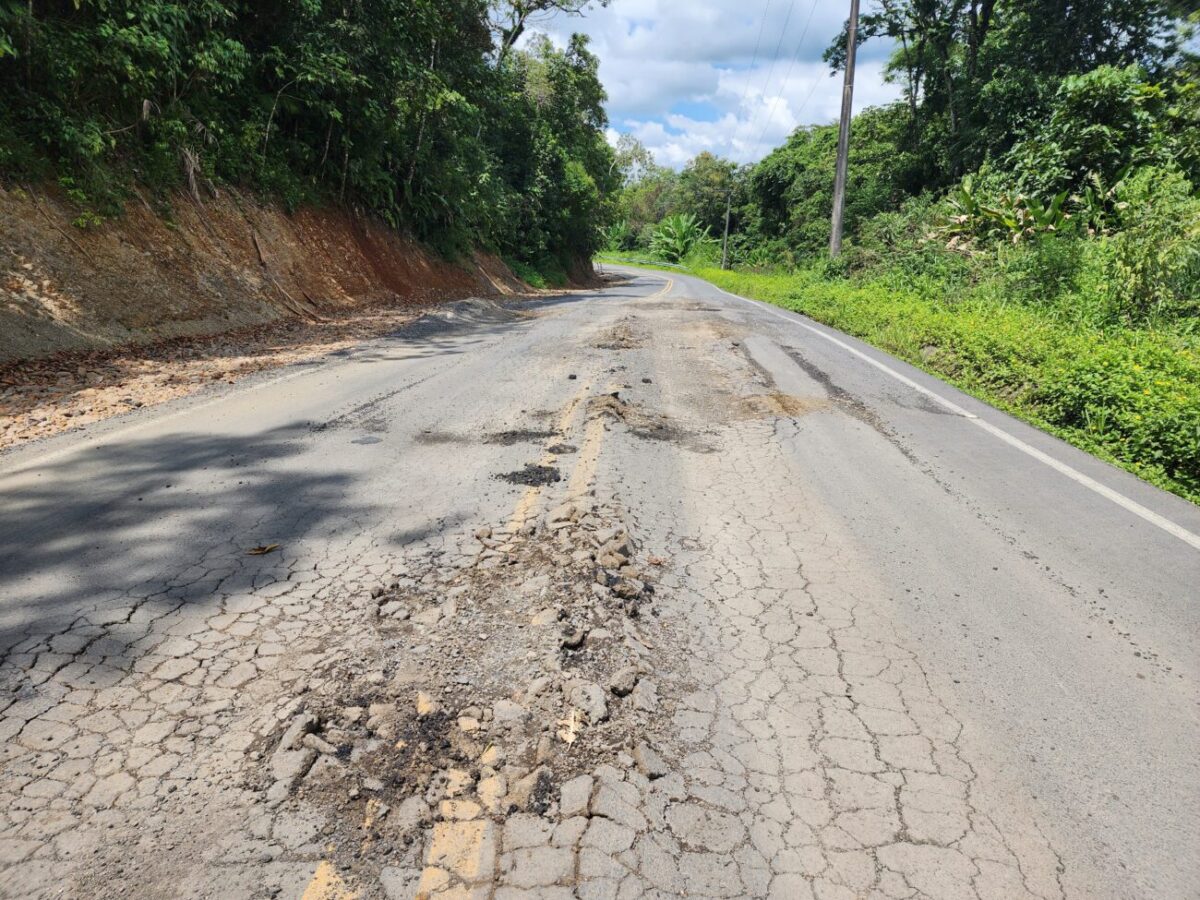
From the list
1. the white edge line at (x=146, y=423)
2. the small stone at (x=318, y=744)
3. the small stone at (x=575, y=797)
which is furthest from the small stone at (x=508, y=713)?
the white edge line at (x=146, y=423)

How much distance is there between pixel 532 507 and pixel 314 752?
2110mm

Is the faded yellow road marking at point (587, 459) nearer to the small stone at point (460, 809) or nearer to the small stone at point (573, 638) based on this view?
the small stone at point (573, 638)

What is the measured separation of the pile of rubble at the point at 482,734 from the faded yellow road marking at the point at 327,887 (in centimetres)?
3

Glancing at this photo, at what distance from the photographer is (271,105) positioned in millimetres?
13102

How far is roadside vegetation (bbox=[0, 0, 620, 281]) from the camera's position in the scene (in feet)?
28.7

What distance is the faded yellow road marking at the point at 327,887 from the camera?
176cm

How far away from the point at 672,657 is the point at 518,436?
3129 millimetres

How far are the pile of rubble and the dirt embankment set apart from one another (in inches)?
267

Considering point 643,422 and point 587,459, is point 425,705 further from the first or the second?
point 643,422

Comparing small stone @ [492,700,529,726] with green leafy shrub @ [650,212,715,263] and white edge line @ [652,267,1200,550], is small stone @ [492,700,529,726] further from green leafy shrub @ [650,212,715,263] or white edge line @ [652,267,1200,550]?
green leafy shrub @ [650,212,715,263]

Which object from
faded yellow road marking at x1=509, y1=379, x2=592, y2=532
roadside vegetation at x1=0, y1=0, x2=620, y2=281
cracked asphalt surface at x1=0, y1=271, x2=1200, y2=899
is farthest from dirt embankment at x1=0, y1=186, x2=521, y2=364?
faded yellow road marking at x1=509, y1=379, x2=592, y2=532

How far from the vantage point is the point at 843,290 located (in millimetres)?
19047

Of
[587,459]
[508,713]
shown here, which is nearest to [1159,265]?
[587,459]

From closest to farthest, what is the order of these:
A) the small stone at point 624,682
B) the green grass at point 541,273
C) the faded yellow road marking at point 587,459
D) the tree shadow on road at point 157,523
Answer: the small stone at point 624,682, the tree shadow on road at point 157,523, the faded yellow road marking at point 587,459, the green grass at point 541,273
